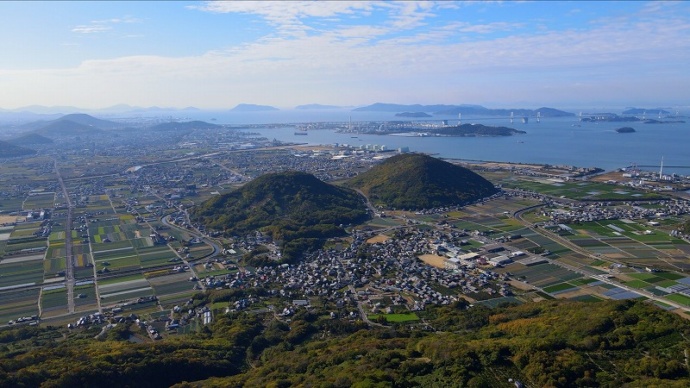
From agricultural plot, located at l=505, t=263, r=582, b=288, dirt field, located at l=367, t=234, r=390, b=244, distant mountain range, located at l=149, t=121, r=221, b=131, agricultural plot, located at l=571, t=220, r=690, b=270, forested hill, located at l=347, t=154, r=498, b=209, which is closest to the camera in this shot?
agricultural plot, located at l=505, t=263, r=582, b=288

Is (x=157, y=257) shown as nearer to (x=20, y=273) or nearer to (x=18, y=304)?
(x=20, y=273)

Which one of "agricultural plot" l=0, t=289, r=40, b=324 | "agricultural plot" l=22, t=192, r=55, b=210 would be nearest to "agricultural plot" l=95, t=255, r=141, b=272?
"agricultural plot" l=0, t=289, r=40, b=324

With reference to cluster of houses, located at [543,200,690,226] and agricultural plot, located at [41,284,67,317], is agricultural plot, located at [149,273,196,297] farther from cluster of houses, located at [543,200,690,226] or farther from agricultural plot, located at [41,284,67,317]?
cluster of houses, located at [543,200,690,226]

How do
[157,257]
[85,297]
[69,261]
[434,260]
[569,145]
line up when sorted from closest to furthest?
1. [85,297]
2. [434,260]
3. [69,261]
4. [157,257]
5. [569,145]

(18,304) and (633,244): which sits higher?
(633,244)

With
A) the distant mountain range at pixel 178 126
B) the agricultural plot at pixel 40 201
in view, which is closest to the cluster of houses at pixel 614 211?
the agricultural plot at pixel 40 201

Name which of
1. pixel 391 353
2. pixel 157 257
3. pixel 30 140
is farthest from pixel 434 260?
pixel 30 140

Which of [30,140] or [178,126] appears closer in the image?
[30,140]

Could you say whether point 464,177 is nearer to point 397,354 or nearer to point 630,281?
point 630,281
